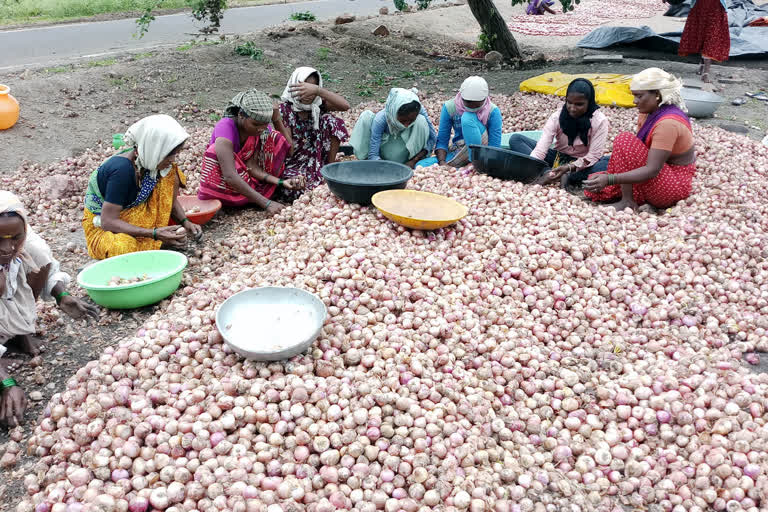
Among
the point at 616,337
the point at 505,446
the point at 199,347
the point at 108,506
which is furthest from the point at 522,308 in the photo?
the point at 108,506

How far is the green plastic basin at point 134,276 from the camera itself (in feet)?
9.64

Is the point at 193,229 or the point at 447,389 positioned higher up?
the point at 193,229

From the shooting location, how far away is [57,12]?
47.2ft

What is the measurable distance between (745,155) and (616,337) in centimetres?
331

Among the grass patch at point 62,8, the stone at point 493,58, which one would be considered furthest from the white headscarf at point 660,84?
the grass patch at point 62,8

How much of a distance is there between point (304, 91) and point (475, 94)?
142 centimetres

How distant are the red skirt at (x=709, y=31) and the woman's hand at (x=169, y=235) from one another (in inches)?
291

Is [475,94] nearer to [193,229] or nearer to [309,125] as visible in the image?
[309,125]

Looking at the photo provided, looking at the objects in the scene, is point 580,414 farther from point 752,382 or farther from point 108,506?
point 108,506

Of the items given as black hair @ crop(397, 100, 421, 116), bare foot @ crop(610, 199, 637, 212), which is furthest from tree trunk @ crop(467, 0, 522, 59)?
bare foot @ crop(610, 199, 637, 212)

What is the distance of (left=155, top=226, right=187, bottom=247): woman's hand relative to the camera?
11.6 ft

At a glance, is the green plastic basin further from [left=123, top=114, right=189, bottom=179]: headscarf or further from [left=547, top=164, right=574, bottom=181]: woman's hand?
[left=547, top=164, right=574, bottom=181]: woman's hand

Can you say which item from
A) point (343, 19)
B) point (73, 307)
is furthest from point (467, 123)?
point (343, 19)

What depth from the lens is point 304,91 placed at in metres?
4.45
